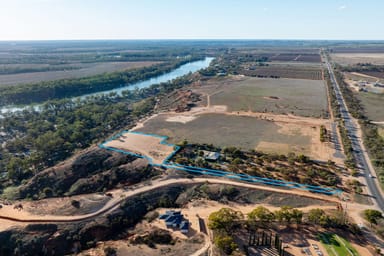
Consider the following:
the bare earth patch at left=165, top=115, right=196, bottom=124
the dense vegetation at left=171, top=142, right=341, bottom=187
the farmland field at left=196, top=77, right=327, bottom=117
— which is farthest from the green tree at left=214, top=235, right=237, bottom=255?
the farmland field at left=196, top=77, right=327, bottom=117

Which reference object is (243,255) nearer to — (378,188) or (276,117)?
(378,188)

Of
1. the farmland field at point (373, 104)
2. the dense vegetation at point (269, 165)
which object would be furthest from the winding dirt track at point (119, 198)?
the farmland field at point (373, 104)

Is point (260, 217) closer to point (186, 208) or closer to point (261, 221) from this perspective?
point (261, 221)

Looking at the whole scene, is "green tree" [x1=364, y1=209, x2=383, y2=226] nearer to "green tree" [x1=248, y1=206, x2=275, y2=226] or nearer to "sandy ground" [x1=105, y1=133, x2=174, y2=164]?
"green tree" [x1=248, y1=206, x2=275, y2=226]

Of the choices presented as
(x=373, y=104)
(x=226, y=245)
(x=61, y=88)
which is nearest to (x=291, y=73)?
(x=373, y=104)

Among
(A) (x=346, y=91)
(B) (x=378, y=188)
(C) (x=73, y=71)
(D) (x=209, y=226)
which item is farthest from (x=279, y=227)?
(C) (x=73, y=71)

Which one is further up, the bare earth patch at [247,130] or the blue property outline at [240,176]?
the bare earth patch at [247,130]

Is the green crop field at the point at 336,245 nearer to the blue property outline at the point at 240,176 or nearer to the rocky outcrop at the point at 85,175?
the blue property outline at the point at 240,176
